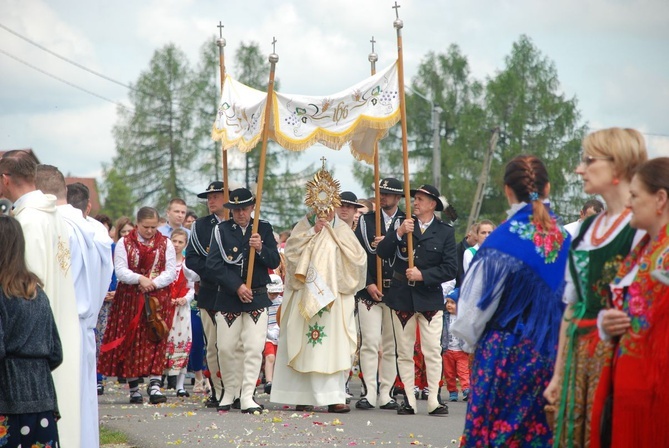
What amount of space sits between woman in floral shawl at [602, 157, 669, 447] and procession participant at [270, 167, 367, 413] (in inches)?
265

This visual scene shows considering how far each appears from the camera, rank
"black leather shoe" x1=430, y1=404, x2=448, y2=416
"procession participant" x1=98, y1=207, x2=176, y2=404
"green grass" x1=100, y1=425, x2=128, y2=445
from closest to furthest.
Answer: "green grass" x1=100, y1=425, x2=128, y2=445
"black leather shoe" x1=430, y1=404, x2=448, y2=416
"procession participant" x1=98, y1=207, x2=176, y2=404

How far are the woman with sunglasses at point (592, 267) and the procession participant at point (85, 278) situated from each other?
350 cm

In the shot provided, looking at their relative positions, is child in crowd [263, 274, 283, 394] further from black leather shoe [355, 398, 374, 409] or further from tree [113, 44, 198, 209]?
tree [113, 44, 198, 209]

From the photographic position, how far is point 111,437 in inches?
364

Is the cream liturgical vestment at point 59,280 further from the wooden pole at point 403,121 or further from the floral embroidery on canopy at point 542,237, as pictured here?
the wooden pole at point 403,121

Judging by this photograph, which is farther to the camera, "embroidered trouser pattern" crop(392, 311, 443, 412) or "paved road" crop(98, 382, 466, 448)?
"embroidered trouser pattern" crop(392, 311, 443, 412)

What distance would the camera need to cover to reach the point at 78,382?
281 inches

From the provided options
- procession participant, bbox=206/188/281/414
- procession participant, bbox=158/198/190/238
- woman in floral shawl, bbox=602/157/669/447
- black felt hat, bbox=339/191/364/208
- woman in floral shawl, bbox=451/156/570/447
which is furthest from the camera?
procession participant, bbox=158/198/190/238

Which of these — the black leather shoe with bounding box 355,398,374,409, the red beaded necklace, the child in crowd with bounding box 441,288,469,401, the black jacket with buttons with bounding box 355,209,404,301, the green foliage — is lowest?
the black leather shoe with bounding box 355,398,374,409

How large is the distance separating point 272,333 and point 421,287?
3.01m

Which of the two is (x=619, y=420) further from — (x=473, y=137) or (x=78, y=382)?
(x=473, y=137)

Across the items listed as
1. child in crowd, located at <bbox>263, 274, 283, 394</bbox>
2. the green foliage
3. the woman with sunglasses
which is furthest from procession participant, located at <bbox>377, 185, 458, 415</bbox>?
the green foliage

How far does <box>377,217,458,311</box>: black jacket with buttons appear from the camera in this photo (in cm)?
1132

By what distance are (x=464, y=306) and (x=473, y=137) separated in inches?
1911
